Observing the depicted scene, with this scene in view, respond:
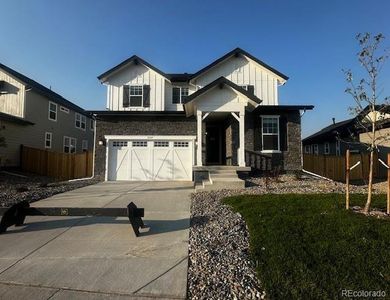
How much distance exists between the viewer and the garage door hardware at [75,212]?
5504 millimetres

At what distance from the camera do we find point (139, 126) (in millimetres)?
15672

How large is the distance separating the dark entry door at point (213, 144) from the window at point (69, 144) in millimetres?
14784

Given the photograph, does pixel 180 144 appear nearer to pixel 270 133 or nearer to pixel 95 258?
pixel 270 133

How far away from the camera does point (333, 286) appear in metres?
3.37

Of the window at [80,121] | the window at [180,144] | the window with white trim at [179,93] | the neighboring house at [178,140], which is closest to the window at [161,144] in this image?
the neighboring house at [178,140]

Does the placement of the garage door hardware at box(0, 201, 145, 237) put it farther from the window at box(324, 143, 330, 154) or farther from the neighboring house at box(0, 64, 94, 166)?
the window at box(324, 143, 330, 154)

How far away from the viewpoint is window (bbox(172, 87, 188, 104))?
17766 mm

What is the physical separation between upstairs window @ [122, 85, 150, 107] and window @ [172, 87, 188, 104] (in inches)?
63.5

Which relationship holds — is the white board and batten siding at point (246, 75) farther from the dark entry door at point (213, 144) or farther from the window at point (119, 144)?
the window at point (119, 144)

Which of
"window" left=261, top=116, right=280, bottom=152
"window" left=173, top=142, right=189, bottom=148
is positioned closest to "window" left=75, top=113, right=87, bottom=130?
"window" left=173, top=142, right=189, bottom=148

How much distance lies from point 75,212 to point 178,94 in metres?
13.1

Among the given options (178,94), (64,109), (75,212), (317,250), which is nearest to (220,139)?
(178,94)

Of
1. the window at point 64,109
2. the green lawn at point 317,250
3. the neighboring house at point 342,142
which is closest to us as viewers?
the green lawn at point 317,250

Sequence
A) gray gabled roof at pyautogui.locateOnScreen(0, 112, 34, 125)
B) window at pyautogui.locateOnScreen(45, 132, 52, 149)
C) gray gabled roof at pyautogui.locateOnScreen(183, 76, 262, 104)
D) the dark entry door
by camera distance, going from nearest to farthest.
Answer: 1. gray gabled roof at pyautogui.locateOnScreen(183, 76, 262, 104)
2. the dark entry door
3. gray gabled roof at pyautogui.locateOnScreen(0, 112, 34, 125)
4. window at pyautogui.locateOnScreen(45, 132, 52, 149)
